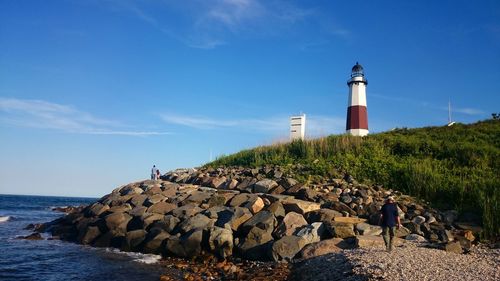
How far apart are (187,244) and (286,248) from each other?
3567 mm

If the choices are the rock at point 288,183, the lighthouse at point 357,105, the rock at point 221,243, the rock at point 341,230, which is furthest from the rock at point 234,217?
the lighthouse at point 357,105

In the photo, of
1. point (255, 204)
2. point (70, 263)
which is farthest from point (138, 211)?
point (255, 204)

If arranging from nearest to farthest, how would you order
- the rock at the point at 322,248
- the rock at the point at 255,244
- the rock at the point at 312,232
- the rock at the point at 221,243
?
the rock at the point at 322,248 < the rock at the point at 255,244 < the rock at the point at 312,232 < the rock at the point at 221,243

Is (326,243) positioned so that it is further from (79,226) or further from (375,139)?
(375,139)

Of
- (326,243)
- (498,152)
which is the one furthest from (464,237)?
(498,152)

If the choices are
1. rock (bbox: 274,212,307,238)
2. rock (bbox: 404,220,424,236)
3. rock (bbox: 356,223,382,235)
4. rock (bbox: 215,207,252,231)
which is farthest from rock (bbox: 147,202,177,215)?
rock (bbox: 404,220,424,236)

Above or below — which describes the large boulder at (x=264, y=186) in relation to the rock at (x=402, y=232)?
above

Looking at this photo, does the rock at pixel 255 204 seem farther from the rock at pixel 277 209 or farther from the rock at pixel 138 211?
the rock at pixel 138 211

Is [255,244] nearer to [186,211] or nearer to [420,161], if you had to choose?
[186,211]

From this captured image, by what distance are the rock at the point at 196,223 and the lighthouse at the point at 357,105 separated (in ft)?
67.9

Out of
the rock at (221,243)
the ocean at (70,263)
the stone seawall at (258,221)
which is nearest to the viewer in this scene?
the ocean at (70,263)

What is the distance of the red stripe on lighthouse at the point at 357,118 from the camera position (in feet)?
113

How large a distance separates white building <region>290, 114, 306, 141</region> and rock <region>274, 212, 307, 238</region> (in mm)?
15611

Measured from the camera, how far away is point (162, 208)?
1830cm
